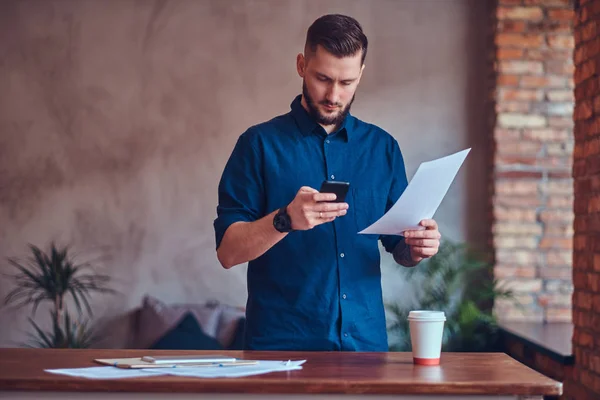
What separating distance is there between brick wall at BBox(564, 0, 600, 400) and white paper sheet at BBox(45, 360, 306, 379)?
1.86 m

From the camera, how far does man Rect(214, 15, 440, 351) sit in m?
2.28

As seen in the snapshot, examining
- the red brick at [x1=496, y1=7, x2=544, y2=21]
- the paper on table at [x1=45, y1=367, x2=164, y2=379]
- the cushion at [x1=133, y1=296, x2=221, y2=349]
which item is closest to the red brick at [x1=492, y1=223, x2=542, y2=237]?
the red brick at [x1=496, y1=7, x2=544, y2=21]

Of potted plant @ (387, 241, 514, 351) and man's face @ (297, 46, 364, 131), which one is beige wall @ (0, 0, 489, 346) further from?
man's face @ (297, 46, 364, 131)

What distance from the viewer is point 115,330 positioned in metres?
5.32

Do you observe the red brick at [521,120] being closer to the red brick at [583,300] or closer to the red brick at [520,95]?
the red brick at [520,95]

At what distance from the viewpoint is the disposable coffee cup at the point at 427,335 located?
198 cm

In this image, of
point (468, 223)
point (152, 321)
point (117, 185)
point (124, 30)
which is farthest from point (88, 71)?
point (468, 223)

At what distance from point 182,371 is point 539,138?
364cm

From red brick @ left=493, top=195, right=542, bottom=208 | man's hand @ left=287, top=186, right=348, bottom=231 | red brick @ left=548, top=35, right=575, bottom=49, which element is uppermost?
red brick @ left=548, top=35, right=575, bottom=49

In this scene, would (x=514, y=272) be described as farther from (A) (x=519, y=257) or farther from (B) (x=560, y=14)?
(B) (x=560, y=14)

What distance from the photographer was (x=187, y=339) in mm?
4828

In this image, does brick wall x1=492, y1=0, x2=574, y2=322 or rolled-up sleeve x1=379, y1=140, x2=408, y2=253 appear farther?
brick wall x1=492, y1=0, x2=574, y2=322

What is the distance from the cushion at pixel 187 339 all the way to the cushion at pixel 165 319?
3cm

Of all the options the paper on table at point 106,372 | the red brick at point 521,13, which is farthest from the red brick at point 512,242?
the paper on table at point 106,372
